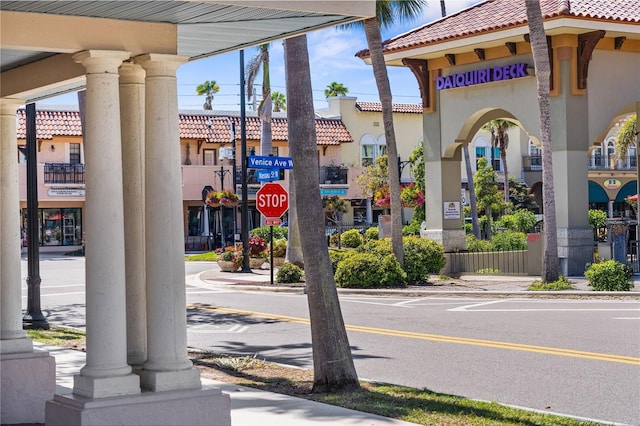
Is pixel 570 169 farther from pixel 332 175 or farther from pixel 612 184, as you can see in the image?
pixel 612 184

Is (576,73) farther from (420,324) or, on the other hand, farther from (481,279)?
(420,324)

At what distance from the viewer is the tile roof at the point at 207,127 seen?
57.0 metres

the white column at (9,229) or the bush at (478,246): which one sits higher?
the white column at (9,229)

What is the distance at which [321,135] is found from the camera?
2530 inches

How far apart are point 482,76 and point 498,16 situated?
6.25 feet

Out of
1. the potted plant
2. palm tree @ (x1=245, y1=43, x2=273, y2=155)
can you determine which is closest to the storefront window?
palm tree @ (x1=245, y1=43, x2=273, y2=155)

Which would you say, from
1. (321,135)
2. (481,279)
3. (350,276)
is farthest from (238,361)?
(321,135)

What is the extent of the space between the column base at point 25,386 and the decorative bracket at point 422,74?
2457 cm

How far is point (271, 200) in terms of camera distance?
28.4 meters

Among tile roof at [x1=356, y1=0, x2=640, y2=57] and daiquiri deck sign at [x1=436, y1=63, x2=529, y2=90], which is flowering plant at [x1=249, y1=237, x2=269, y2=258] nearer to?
tile roof at [x1=356, y1=0, x2=640, y2=57]

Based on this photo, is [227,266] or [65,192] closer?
[227,266]

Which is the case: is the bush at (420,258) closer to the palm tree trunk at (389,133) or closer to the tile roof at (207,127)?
the palm tree trunk at (389,133)

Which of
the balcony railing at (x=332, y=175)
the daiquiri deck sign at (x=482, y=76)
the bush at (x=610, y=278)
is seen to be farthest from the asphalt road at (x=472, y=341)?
the balcony railing at (x=332, y=175)

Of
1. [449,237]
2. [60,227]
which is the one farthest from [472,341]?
[60,227]
